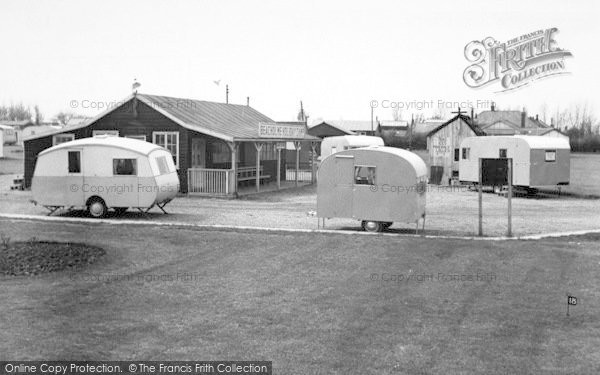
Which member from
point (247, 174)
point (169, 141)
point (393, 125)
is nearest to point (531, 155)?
point (247, 174)

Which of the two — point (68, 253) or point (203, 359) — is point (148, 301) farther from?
point (68, 253)

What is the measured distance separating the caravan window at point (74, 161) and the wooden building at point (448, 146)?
73.2ft

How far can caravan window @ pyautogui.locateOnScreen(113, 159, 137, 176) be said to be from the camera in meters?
22.5

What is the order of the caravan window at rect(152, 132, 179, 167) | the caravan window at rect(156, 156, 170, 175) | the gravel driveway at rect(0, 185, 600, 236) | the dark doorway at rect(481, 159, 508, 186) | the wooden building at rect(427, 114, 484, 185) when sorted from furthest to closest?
the wooden building at rect(427, 114, 484, 185) < the caravan window at rect(152, 132, 179, 167) < the caravan window at rect(156, 156, 170, 175) < the gravel driveway at rect(0, 185, 600, 236) < the dark doorway at rect(481, 159, 508, 186)

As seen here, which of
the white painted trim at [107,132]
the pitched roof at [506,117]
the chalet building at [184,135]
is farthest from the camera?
the pitched roof at [506,117]

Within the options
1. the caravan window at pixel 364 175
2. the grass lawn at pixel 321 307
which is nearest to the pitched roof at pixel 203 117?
the caravan window at pixel 364 175

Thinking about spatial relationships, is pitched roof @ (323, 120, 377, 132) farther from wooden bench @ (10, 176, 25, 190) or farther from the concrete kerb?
the concrete kerb

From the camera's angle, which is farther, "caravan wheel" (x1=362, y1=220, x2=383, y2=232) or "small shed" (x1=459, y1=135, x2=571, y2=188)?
"small shed" (x1=459, y1=135, x2=571, y2=188)

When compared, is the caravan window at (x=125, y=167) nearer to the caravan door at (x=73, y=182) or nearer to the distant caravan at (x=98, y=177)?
the distant caravan at (x=98, y=177)

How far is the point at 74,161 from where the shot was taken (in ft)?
74.4

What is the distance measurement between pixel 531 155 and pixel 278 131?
11.8 meters

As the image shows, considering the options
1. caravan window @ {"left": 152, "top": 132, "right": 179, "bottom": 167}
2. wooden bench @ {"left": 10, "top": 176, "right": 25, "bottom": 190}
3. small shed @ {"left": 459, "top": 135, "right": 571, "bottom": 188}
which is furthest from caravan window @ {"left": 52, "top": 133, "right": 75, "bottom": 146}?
small shed @ {"left": 459, "top": 135, "right": 571, "bottom": 188}

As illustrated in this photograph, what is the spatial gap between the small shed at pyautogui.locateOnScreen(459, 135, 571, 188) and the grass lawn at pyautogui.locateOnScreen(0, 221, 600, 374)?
16656 millimetres

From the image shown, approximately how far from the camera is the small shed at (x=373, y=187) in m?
19.2
